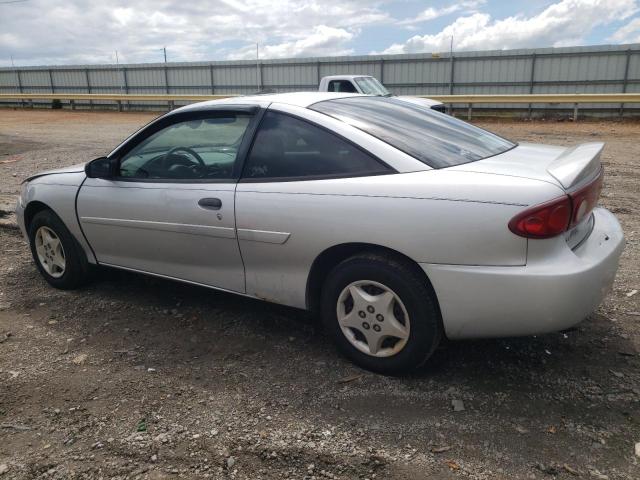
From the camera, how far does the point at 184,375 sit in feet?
10.5

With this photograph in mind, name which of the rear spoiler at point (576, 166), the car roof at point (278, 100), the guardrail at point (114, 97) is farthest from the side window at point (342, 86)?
the rear spoiler at point (576, 166)

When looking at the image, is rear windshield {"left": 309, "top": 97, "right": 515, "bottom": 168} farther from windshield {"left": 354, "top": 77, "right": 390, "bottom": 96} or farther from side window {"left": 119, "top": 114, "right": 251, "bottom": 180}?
windshield {"left": 354, "top": 77, "right": 390, "bottom": 96}

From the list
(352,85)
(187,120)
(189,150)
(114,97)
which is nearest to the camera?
(187,120)

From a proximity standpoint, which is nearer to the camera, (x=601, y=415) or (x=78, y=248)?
(x=601, y=415)

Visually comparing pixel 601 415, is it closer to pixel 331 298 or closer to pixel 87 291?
pixel 331 298

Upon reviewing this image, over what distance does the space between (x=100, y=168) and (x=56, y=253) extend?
3.25 feet

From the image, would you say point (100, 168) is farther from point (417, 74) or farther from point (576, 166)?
point (417, 74)

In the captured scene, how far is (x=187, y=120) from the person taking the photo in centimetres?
378

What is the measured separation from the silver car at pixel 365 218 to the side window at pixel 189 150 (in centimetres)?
1

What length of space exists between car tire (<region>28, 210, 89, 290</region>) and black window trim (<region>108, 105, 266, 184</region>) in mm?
769

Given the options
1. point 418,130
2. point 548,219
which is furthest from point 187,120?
point 548,219

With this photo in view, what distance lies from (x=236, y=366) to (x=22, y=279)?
8.65ft

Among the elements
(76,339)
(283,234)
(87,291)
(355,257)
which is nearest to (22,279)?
(87,291)

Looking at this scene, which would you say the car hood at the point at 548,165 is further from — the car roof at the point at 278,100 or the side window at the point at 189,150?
the side window at the point at 189,150
